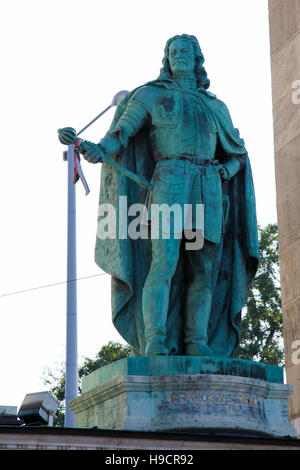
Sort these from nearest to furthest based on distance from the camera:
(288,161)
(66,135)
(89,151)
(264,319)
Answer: (66,135)
(89,151)
(288,161)
(264,319)

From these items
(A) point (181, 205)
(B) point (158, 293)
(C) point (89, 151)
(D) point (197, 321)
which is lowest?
(D) point (197, 321)

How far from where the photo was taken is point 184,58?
1279cm

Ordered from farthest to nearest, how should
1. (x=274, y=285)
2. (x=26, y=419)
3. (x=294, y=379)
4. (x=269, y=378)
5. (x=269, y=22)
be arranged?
(x=274, y=285)
(x=269, y=22)
(x=294, y=379)
(x=269, y=378)
(x=26, y=419)

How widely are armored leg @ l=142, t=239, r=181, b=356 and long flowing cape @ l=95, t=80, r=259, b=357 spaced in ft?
1.07

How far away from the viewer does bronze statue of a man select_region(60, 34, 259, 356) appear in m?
12.0

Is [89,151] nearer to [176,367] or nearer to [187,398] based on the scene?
[176,367]

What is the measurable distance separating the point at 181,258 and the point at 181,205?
0.60 meters

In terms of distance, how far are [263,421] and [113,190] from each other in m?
2.95

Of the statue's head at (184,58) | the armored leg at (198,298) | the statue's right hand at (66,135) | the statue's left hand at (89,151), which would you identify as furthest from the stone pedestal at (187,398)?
the statue's head at (184,58)

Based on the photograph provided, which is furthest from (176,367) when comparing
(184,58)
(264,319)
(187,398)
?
(264,319)
